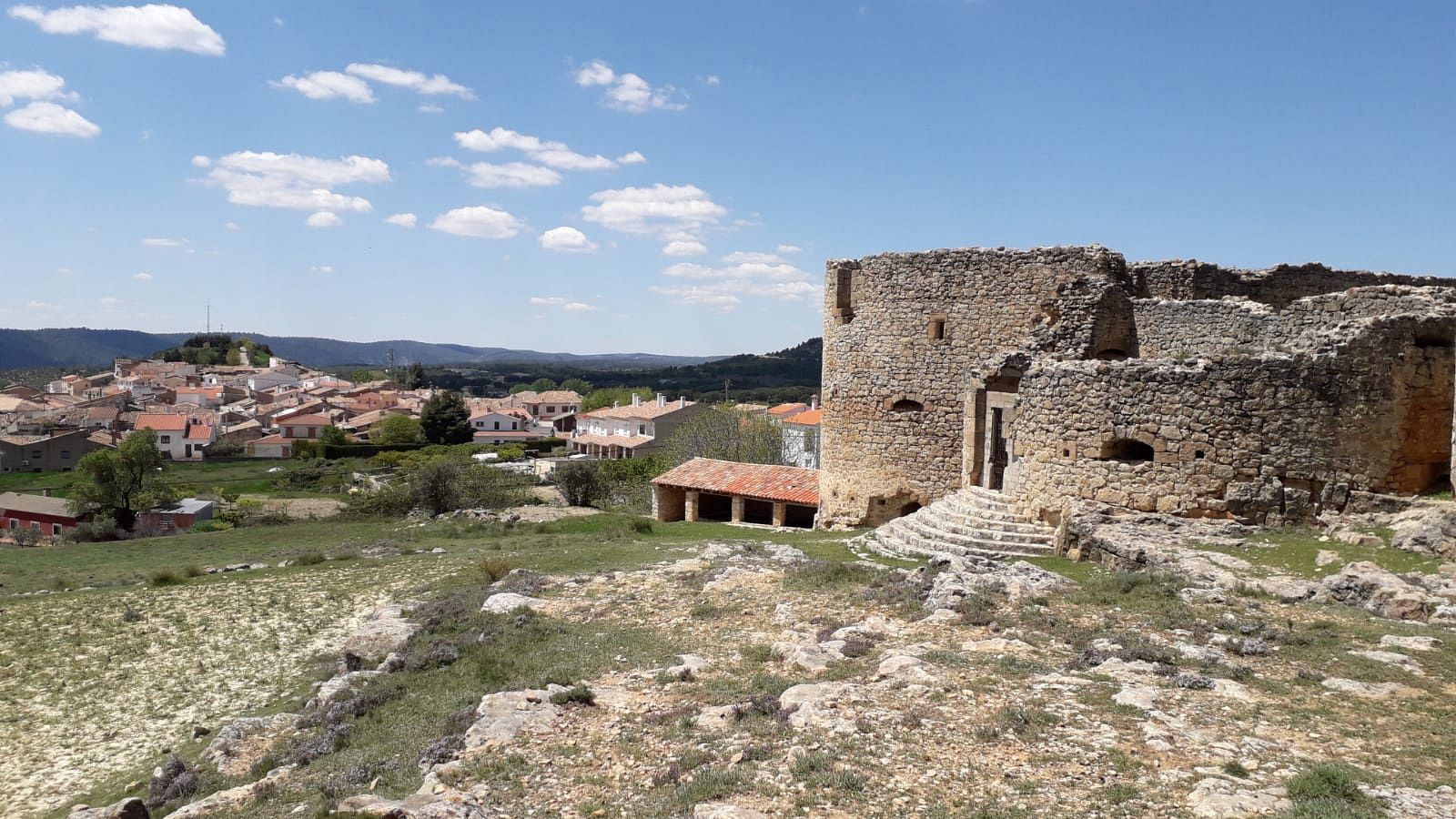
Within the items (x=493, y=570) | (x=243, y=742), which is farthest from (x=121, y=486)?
(x=243, y=742)

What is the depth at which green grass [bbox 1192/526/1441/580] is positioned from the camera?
1114 centimetres

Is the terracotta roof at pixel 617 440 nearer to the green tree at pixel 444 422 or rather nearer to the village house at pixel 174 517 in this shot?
the green tree at pixel 444 422

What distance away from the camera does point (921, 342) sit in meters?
19.7

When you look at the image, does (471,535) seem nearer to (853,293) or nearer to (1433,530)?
(853,293)

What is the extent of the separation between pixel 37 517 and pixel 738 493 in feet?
138

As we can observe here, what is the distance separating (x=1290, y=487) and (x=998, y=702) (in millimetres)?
8435

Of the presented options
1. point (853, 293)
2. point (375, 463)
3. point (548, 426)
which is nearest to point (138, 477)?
point (375, 463)

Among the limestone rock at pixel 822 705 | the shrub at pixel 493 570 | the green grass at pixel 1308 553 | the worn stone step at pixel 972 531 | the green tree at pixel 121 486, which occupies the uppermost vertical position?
the green grass at pixel 1308 553

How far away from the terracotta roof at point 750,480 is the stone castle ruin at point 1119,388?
5.07 metres

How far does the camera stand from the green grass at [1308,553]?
11.1 m

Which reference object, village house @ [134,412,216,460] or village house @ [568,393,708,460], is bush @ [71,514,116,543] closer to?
village house @ [568,393,708,460]

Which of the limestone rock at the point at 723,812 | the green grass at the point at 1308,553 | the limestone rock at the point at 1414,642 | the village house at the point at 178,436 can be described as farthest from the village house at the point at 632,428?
the limestone rock at the point at 723,812

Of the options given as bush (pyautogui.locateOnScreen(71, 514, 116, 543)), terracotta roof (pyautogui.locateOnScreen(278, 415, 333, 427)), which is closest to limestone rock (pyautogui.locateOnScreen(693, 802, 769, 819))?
bush (pyautogui.locateOnScreen(71, 514, 116, 543))

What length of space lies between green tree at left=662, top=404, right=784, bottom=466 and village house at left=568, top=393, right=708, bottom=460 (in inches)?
1114
